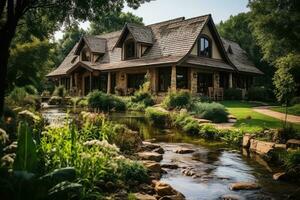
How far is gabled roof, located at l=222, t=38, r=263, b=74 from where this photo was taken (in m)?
38.0

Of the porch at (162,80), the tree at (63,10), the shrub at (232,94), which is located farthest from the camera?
the shrub at (232,94)

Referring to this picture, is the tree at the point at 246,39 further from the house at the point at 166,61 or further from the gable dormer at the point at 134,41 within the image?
the gable dormer at the point at 134,41

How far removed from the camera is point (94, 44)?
40406 millimetres

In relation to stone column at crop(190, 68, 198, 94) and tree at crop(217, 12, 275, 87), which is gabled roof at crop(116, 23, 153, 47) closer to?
stone column at crop(190, 68, 198, 94)

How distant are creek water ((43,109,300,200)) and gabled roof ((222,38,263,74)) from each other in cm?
2413

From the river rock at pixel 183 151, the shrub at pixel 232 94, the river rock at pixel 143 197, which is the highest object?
the shrub at pixel 232 94

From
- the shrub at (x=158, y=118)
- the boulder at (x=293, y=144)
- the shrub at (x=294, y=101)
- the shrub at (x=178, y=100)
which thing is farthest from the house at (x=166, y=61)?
the boulder at (x=293, y=144)

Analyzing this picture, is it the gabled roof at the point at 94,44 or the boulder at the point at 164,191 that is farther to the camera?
the gabled roof at the point at 94,44

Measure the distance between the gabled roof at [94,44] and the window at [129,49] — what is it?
5.18 meters

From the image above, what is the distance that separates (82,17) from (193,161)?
6.51 m

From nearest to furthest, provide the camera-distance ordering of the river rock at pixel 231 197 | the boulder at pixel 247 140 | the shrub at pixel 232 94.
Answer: the river rock at pixel 231 197 < the boulder at pixel 247 140 < the shrub at pixel 232 94

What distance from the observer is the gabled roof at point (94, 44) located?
39.8m

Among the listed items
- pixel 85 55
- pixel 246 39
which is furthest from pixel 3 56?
pixel 246 39

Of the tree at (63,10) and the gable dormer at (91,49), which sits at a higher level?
the gable dormer at (91,49)
